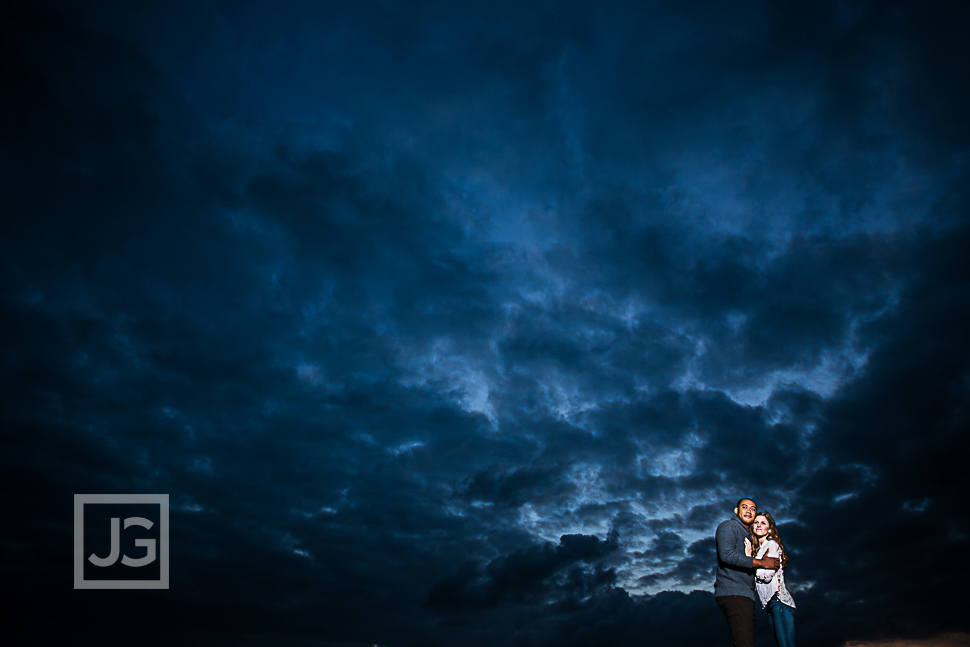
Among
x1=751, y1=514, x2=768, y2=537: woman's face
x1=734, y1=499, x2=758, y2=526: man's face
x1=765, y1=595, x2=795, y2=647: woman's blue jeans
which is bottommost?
x1=765, y1=595, x2=795, y2=647: woman's blue jeans

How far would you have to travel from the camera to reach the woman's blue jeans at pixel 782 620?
29.0 feet

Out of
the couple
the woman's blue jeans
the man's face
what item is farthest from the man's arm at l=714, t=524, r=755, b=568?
the woman's blue jeans

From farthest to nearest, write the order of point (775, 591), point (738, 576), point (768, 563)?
point (775, 591) → point (738, 576) → point (768, 563)

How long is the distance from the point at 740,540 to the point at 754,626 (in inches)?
55.5

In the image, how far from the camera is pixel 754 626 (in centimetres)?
838

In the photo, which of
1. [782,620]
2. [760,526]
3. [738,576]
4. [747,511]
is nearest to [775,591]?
[782,620]

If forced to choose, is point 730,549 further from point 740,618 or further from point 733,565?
point 740,618

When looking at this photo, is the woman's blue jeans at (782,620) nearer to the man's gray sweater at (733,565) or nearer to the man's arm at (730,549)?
the man's gray sweater at (733,565)

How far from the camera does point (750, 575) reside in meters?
8.73

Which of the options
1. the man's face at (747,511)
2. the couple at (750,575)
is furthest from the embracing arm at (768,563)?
the man's face at (747,511)

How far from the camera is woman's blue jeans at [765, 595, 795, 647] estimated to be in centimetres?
883

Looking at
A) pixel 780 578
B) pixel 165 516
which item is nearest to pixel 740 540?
pixel 780 578

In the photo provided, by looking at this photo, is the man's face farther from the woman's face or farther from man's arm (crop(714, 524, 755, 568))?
man's arm (crop(714, 524, 755, 568))

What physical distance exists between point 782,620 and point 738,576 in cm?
135
